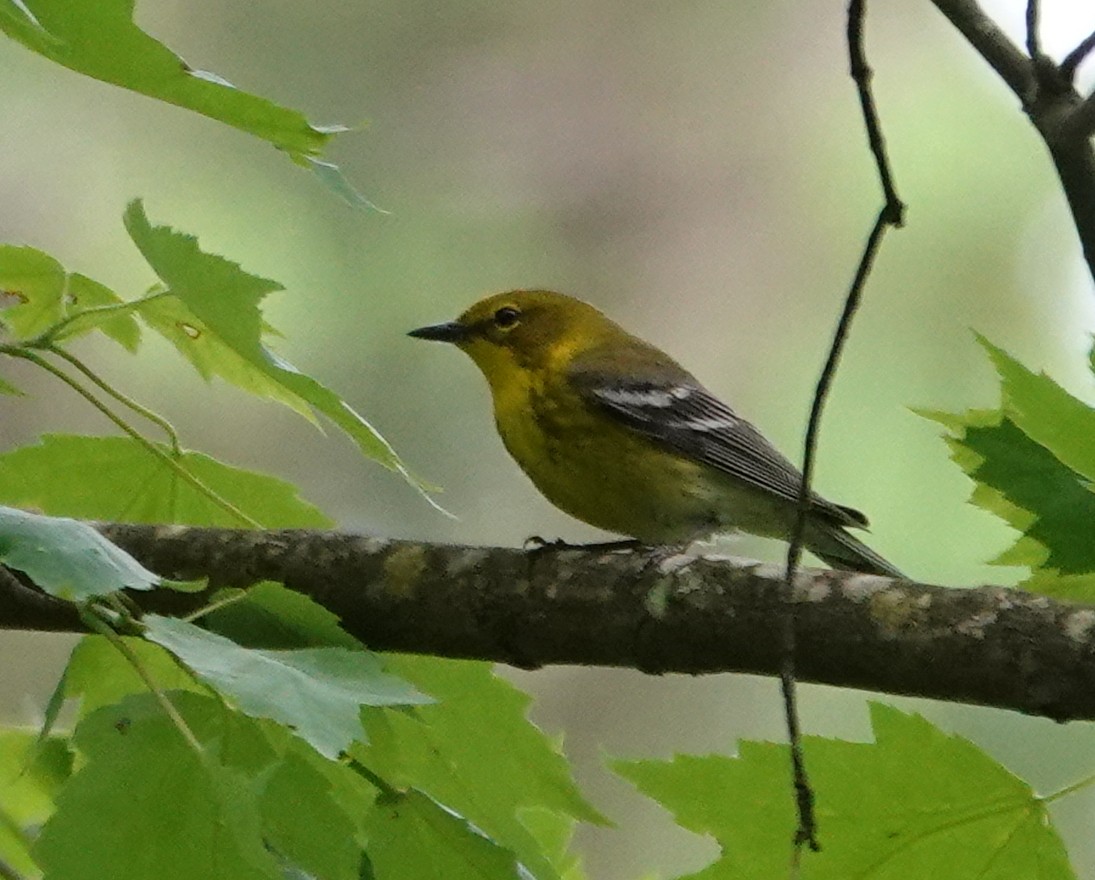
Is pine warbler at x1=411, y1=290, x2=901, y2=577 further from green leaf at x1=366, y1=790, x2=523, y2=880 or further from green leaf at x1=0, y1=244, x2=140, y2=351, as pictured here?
green leaf at x1=366, y1=790, x2=523, y2=880

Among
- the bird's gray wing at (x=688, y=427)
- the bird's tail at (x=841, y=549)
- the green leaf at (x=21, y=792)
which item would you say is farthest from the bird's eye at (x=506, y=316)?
the green leaf at (x=21, y=792)

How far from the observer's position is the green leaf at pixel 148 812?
38.7 inches

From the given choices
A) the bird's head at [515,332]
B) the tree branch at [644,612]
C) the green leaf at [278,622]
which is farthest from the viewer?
the bird's head at [515,332]

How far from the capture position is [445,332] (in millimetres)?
2932

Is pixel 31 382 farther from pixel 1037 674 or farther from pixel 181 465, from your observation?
pixel 1037 674

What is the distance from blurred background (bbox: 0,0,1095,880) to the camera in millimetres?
4957

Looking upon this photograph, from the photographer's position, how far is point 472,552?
5.08 ft

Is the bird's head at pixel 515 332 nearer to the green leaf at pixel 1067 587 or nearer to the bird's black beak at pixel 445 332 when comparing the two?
the bird's black beak at pixel 445 332

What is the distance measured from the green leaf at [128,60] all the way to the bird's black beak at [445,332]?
69.1 inches

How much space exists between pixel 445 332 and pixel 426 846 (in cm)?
185

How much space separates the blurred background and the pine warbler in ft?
5.86

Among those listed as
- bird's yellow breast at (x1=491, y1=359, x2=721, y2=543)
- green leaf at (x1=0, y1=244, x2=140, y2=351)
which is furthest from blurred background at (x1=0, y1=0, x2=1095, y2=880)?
green leaf at (x1=0, y1=244, x2=140, y2=351)

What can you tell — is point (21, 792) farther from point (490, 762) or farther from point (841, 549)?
point (841, 549)

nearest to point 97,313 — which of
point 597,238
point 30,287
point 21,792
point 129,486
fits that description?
point 30,287
